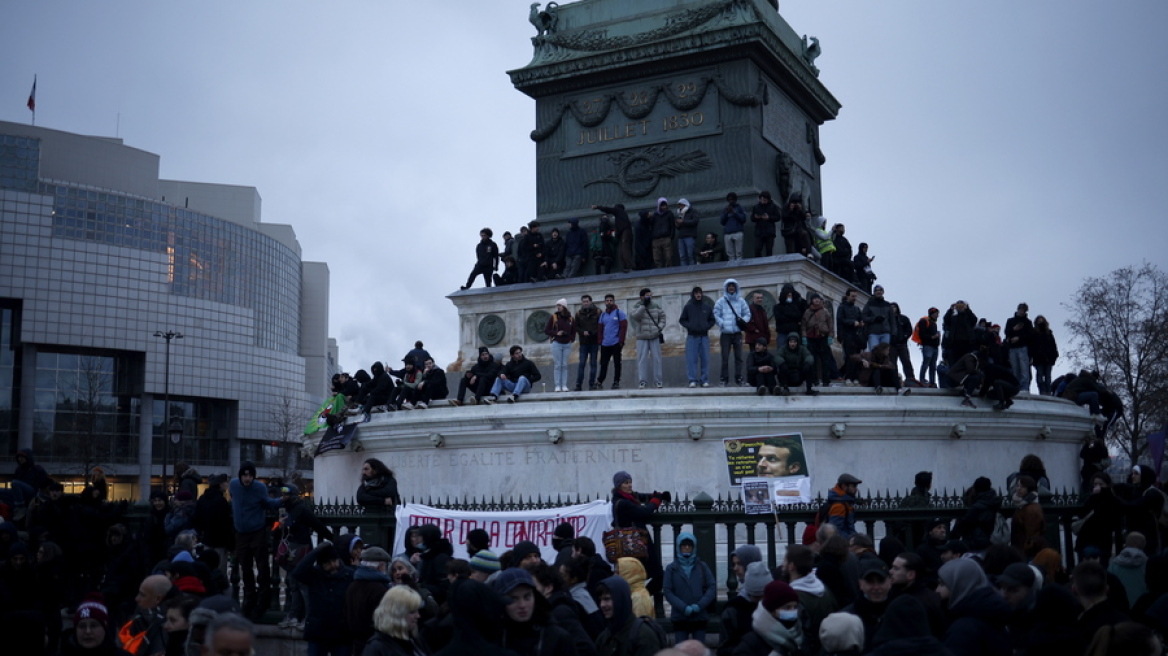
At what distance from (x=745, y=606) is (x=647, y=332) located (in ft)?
42.3

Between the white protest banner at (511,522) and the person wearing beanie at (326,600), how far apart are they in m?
2.54

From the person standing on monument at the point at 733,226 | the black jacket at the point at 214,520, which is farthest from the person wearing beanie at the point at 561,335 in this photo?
the black jacket at the point at 214,520

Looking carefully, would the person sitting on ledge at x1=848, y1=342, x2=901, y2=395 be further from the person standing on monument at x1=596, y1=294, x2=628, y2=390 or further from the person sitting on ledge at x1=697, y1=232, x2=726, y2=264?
the person sitting on ledge at x1=697, y1=232, x2=726, y2=264

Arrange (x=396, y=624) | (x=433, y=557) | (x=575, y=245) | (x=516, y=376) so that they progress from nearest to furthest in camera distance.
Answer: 1. (x=396, y=624)
2. (x=433, y=557)
3. (x=516, y=376)
4. (x=575, y=245)

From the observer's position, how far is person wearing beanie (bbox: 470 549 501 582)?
8.88 metres

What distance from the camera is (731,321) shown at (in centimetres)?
2048

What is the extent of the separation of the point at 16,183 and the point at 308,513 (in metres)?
73.7

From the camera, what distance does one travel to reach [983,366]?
20.3 m

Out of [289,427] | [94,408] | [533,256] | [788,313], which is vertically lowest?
[788,313]

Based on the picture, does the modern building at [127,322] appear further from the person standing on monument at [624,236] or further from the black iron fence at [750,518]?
the black iron fence at [750,518]

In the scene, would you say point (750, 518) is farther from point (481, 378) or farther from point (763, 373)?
point (481, 378)

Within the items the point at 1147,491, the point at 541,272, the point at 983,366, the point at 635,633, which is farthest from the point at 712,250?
the point at 635,633

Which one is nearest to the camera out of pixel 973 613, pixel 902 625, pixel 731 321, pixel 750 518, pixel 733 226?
pixel 902 625

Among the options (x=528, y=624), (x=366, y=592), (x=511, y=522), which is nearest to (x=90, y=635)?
(x=366, y=592)
